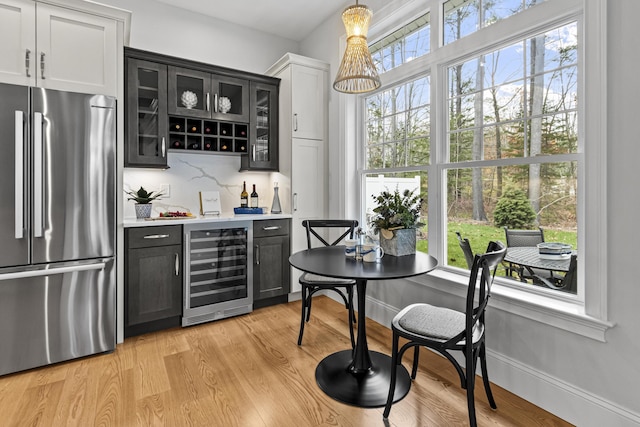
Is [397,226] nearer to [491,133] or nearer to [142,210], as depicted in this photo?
[491,133]

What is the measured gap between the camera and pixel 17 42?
2293 millimetres

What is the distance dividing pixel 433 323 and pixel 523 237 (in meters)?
0.88

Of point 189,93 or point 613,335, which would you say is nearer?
point 613,335

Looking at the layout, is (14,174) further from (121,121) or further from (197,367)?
(197,367)

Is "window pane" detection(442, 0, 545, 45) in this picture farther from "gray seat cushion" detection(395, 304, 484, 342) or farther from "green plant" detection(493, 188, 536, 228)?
"gray seat cushion" detection(395, 304, 484, 342)

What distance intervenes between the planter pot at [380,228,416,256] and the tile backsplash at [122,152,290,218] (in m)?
1.63

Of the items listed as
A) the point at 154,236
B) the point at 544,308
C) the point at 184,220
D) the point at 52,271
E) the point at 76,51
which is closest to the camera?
the point at 544,308

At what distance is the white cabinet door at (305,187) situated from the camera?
3635mm

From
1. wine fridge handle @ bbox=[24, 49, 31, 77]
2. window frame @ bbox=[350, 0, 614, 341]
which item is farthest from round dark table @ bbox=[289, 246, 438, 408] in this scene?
wine fridge handle @ bbox=[24, 49, 31, 77]

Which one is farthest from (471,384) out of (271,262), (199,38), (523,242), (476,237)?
(199,38)

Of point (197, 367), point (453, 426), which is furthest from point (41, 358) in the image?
point (453, 426)

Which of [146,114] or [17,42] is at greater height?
[17,42]

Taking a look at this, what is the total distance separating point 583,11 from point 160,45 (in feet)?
11.7

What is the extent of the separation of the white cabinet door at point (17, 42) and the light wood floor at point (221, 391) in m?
2.05
